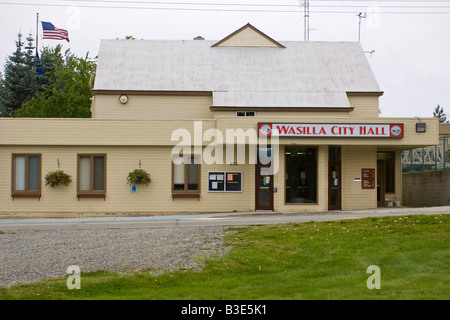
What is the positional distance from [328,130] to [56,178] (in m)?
12.6

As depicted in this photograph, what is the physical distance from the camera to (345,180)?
2916 cm

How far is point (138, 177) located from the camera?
27.9 m

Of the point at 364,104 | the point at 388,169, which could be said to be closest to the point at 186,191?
the point at 388,169

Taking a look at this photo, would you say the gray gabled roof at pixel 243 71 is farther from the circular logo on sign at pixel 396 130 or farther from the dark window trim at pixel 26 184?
the dark window trim at pixel 26 184

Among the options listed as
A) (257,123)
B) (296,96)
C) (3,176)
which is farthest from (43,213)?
(296,96)

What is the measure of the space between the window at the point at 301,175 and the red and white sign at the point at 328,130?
126cm

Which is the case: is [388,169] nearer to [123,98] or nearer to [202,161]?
[202,161]

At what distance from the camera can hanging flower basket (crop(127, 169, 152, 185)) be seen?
27781 mm

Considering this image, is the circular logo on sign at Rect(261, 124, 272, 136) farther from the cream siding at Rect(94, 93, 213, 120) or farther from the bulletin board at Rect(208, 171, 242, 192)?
the cream siding at Rect(94, 93, 213, 120)

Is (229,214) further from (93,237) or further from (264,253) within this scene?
(264,253)

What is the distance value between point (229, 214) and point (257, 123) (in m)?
4.30

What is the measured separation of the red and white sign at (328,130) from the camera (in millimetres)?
27438

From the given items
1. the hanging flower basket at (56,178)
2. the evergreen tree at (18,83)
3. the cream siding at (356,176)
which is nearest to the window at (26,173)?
the hanging flower basket at (56,178)

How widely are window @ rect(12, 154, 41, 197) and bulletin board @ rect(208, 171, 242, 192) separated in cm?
799
